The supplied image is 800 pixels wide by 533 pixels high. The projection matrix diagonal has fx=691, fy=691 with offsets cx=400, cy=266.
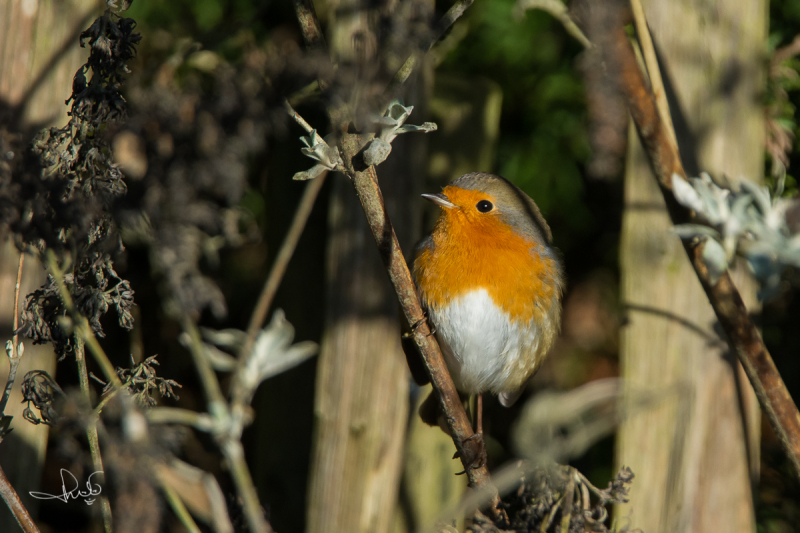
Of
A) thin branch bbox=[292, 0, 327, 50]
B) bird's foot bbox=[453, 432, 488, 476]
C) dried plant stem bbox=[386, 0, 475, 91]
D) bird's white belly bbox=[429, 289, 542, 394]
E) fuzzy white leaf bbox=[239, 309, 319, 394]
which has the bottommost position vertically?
bird's white belly bbox=[429, 289, 542, 394]

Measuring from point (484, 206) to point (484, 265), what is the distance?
0.26 m

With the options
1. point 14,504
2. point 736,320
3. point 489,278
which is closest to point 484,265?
point 489,278

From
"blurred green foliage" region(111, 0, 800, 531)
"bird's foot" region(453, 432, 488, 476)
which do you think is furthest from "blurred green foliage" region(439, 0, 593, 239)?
"bird's foot" region(453, 432, 488, 476)

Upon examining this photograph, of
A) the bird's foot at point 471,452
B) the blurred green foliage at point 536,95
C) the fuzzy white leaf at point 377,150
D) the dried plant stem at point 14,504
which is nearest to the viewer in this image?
the fuzzy white leaf at point 377,150

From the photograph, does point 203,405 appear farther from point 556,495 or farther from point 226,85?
point 226,85

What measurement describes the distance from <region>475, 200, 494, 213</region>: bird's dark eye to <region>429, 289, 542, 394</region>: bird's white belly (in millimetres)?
347

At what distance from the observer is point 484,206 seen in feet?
9.11

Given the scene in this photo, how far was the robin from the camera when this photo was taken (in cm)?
266

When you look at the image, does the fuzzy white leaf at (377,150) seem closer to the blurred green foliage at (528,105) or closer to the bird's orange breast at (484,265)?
the bird's orange breast at (484,265)

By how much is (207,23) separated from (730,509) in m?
3.13

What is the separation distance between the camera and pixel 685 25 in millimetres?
2555

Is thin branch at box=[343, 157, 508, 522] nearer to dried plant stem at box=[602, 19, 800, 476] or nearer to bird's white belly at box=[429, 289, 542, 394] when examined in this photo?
dried plant stem at box=[602, 19, 800, 476]

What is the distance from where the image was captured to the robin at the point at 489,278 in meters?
2.66

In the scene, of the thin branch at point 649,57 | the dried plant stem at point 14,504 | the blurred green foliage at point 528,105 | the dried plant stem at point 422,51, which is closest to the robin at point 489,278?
the blurred green foliage at point 528,105
